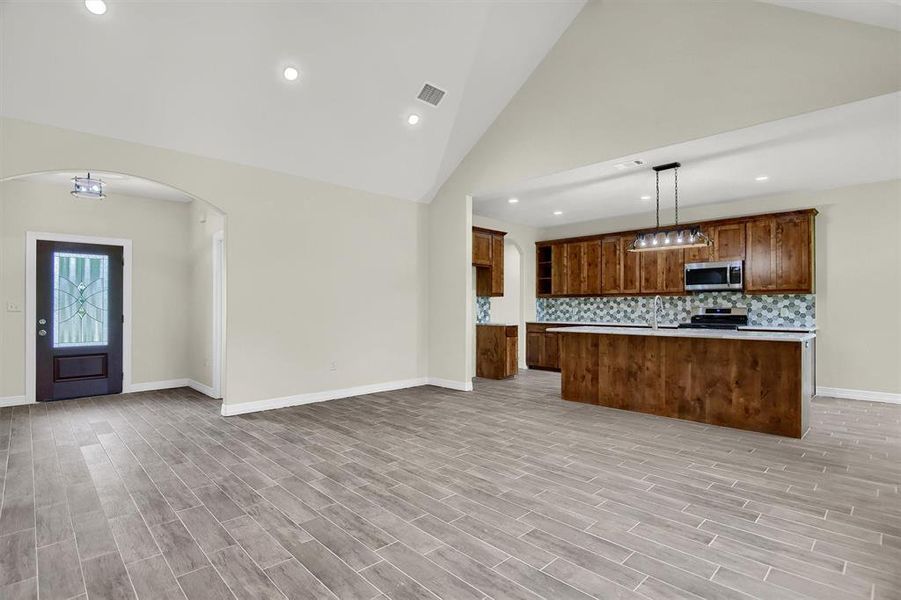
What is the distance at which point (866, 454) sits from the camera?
12.2 ft

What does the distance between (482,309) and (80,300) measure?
6.39m

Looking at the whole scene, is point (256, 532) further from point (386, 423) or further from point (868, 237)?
point (868, 237)

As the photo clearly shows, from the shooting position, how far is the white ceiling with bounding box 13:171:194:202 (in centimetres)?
577

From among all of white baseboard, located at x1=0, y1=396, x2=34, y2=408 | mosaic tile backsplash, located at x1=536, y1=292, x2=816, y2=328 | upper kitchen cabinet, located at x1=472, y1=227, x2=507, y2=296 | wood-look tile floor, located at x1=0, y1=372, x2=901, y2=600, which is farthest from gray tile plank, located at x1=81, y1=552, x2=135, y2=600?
mosaic tile backsplash, located at x1=536, y1=292, x2=816, y2=328

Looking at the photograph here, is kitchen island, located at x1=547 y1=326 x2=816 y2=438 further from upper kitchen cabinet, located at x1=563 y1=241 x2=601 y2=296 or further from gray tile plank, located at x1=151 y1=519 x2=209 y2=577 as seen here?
gray tile plank, located at x1=151 y1=519 x2=209 y2=577

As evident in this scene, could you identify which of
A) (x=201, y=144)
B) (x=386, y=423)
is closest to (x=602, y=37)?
(x=201, y=144)

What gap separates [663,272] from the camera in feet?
25.0

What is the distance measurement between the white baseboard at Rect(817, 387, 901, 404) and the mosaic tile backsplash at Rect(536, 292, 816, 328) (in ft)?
3.13

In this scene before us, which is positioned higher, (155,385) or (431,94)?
(431,94)

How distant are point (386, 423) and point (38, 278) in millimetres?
5352

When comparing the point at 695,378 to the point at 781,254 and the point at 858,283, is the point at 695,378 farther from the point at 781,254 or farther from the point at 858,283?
the point at 858,283

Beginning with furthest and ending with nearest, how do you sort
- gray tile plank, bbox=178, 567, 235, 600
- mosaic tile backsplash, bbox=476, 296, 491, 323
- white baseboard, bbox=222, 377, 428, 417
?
mosaic tile backsplash, bbox=476, 296, 491, 323 → white baseboard, bbox=222, 377, 428, 417 → gray tile plank, bbox=178, 567, 235, 600

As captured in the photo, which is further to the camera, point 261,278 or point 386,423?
point 261,278

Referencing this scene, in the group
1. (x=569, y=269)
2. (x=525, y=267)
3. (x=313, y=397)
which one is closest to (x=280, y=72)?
(x=313, y=397)
